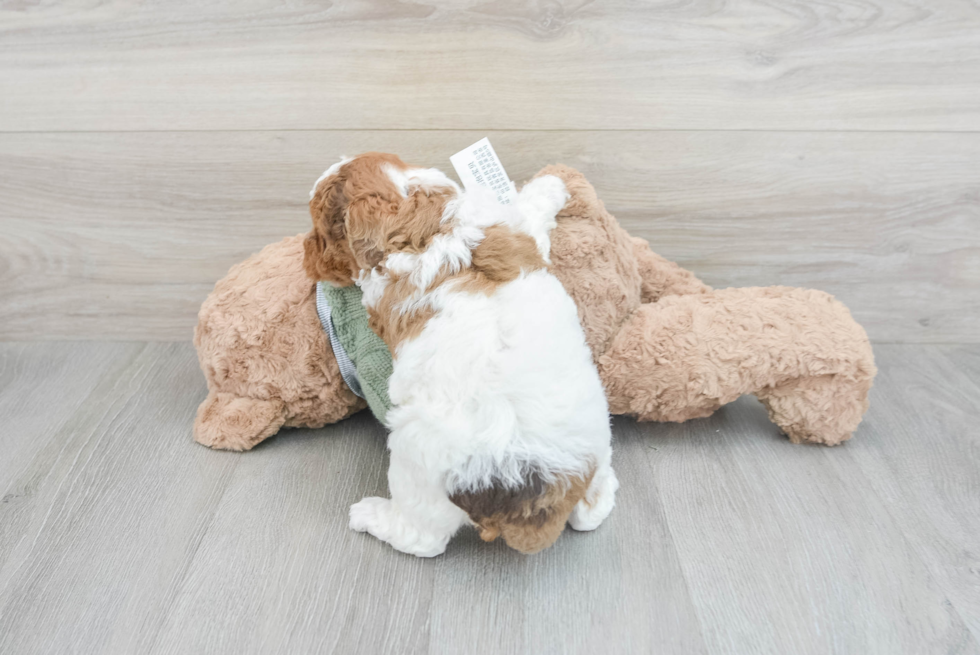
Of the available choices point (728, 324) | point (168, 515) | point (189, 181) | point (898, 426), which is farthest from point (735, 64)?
point (168, 515)

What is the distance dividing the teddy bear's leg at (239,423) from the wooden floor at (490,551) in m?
0.02

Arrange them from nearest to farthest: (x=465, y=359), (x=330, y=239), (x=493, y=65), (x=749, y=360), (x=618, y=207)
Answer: (x=465, y=359)
(x=330, y=239)
(x=749, y=360)
(x=493, y=65)
(x=618, y=207)

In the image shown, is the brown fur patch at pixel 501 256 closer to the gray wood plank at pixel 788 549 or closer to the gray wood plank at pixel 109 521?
the gray wood plank at pixel 788 549

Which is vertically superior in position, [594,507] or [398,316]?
[398,316]

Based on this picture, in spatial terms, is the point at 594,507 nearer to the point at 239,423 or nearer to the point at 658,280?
the point at 658,280

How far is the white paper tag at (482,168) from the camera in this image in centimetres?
95

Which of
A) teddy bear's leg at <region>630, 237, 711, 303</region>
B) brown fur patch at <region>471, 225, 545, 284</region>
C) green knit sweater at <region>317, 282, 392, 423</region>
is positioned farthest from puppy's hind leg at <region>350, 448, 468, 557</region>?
teddy bear's leg at <region>630, 237, 711, 303</region>

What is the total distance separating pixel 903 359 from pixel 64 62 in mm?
1629

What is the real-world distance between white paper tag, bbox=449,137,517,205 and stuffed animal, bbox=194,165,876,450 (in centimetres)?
7

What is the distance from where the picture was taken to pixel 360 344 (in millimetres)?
865

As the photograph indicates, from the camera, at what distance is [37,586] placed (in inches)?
30.5

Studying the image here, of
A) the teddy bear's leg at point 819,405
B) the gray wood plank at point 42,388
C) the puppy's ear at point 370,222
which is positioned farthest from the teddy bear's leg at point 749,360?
the gray wood plank at point 42,388

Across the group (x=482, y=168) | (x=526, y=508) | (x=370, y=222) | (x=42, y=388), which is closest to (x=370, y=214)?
(x=370, y=222)

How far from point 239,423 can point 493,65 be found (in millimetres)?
705
